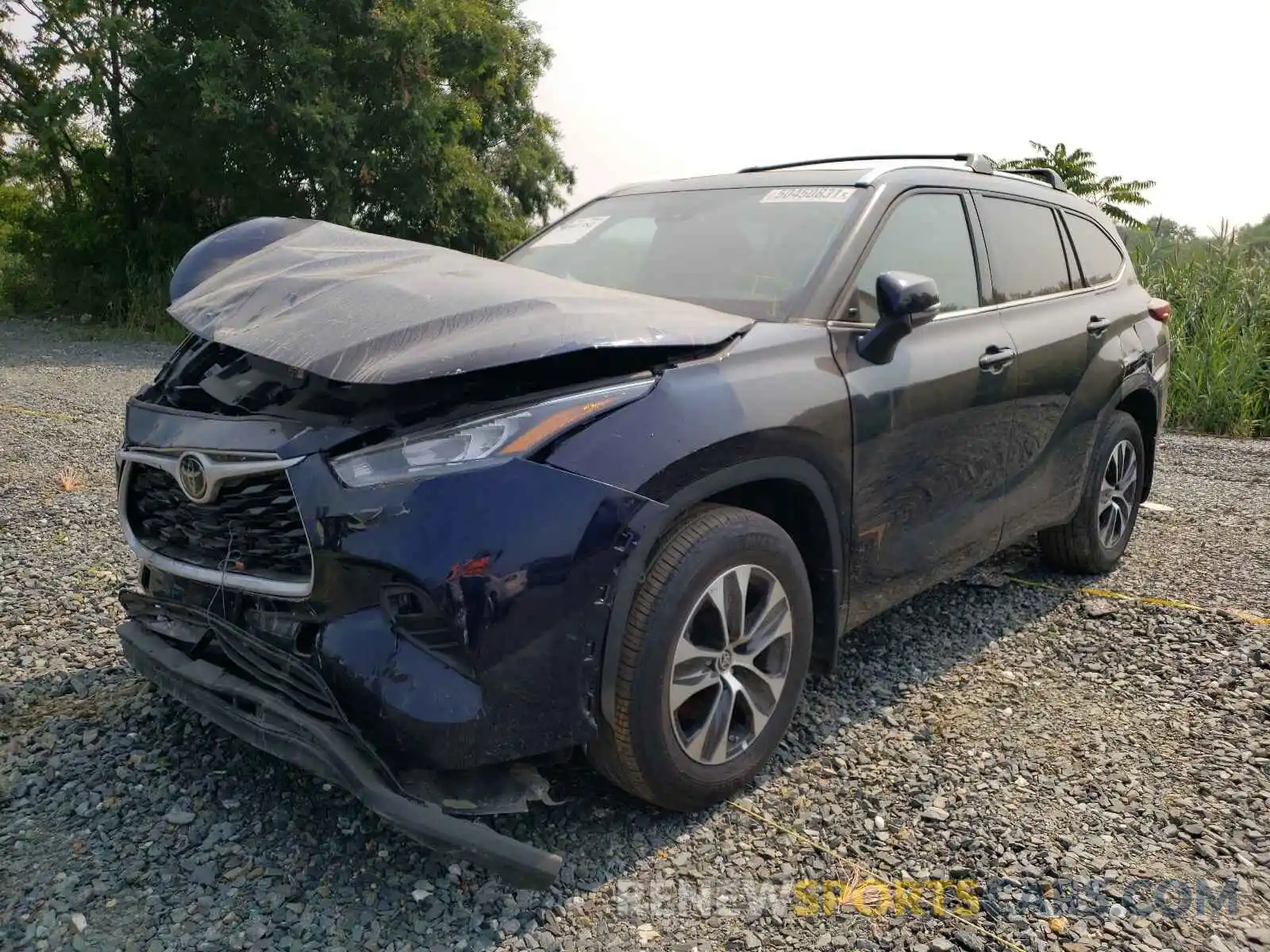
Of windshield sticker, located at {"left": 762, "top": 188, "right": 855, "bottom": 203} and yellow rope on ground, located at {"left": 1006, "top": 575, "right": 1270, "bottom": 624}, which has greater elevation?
windshield sticker, located at {"left": 762, "top": 188, "right": 855, "bottom": 203}

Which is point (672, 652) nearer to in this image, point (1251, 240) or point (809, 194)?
point (809, 194)

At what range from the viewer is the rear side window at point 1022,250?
3969 millimetres

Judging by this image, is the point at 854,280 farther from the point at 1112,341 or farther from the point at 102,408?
the point at 102,408

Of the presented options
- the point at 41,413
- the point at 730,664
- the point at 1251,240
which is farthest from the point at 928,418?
the point at 1251,240

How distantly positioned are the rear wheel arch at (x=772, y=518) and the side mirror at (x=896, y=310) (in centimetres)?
49

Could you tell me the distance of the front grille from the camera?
238 cm

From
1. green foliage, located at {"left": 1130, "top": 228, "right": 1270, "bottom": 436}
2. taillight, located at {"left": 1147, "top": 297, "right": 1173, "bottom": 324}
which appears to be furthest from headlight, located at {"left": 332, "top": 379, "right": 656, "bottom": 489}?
green foliage, located at {"left": 1130, "top": 228, "right": 1270, "bottom": 436}

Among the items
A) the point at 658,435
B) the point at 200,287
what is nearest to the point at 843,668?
the point at 658,435

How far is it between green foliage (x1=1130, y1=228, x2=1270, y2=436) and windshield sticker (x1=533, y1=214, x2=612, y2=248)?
29.3 ft

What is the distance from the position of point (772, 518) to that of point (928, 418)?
0.74m

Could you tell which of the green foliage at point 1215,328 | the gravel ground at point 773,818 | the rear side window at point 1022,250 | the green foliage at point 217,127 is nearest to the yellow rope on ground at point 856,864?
the gravel ground at point 773,818

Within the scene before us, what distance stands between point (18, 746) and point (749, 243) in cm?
282

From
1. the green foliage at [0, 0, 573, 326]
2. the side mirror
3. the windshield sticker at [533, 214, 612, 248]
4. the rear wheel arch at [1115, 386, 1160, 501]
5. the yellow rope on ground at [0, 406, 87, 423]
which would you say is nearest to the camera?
the side mirror

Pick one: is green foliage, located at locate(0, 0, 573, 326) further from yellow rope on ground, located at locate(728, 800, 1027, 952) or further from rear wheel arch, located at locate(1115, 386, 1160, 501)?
yellow rope on ground, located at locate(728, 800, 1027, 952)
